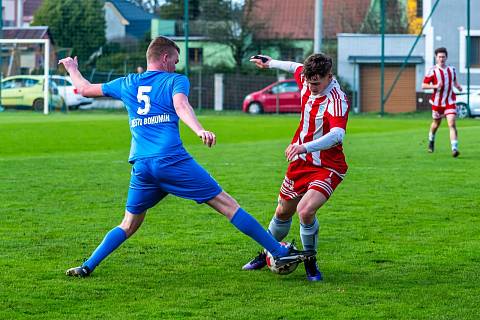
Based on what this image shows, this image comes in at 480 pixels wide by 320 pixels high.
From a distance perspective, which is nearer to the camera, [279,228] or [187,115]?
[187,115]

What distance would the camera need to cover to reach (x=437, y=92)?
20047 mm

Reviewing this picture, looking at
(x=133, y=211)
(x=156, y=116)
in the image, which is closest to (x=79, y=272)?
(x=133, y=211)

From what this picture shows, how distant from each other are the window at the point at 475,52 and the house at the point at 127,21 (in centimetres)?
1419

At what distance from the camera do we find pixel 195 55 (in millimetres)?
44844

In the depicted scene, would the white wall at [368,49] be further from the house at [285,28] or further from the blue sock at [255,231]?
the blue sock at [255,231]

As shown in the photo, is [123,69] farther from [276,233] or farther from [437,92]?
[276,233]

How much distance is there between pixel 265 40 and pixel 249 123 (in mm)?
15711

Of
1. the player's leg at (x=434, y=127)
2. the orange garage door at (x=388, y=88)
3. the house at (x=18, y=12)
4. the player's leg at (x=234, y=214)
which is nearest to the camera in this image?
the player's leg at (x=234, y=214)

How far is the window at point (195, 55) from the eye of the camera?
4375cm

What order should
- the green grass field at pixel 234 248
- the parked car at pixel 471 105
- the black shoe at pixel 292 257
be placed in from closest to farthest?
the green grass field at pixel 234 248 → the black shoe at pixel 292 257 → the parked car at pixel 471 105

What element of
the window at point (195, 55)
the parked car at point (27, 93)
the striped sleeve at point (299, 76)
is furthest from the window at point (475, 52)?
the striped sleeve at point (299, 76)

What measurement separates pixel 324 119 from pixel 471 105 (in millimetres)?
32672

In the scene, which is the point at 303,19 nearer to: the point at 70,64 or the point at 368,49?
the point at 368,49

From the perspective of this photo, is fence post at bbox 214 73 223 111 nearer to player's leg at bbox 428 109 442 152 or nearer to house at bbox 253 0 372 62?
house at bbox 253 0 372 62
